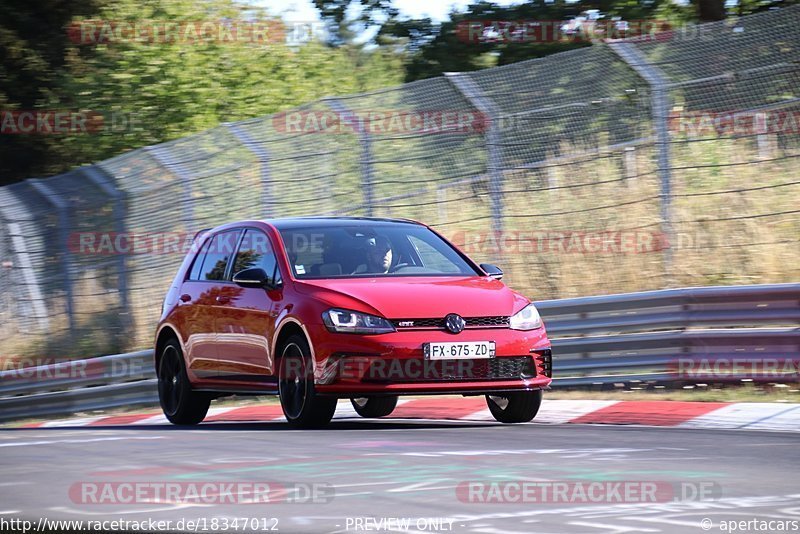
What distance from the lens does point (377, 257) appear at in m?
11.1

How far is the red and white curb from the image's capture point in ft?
33.4

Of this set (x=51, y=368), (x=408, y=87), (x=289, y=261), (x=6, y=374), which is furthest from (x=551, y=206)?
(x=6, y=374)

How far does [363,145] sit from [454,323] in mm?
5272

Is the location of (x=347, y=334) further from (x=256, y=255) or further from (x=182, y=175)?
(x=182, y=175)

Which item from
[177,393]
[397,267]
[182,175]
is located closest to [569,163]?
[397,267]

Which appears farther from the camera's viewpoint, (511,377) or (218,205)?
(218,205)

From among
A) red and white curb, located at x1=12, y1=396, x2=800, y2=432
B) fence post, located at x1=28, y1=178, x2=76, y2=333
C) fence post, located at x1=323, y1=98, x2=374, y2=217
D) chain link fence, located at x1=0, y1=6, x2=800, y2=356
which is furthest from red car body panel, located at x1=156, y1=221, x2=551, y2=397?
fence post, located at x1=28, y1=178, x2=76, y2=333

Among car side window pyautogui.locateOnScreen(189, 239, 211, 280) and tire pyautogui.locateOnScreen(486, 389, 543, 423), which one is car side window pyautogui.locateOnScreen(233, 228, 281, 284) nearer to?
car side window pyautogui.locateOnScreen(189, 239, 211, 280)

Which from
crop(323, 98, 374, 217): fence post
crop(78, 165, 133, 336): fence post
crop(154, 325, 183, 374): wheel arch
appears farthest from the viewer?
crop(78, 165, 133, 336): fence post

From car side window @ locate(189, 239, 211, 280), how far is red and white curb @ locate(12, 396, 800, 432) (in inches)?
52.2

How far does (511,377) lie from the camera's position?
33.7ft

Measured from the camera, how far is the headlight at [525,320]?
10336mm

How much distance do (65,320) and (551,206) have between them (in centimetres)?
805

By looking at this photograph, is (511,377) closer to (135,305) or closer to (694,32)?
(694,32)
